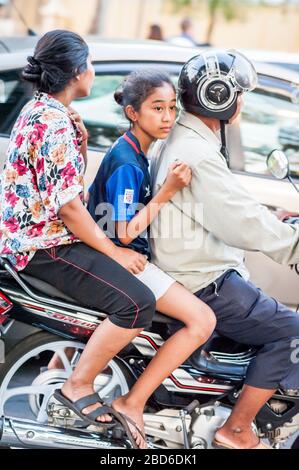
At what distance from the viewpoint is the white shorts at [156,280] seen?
12.0 feet

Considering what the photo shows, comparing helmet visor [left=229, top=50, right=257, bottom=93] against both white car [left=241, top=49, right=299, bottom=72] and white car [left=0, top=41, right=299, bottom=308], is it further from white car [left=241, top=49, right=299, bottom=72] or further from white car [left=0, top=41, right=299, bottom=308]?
white car [left=241, top=49, right=299, bottom=72]

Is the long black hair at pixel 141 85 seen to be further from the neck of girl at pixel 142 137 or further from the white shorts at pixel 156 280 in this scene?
the white shorts at pixel 156 280

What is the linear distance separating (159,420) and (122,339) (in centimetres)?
48

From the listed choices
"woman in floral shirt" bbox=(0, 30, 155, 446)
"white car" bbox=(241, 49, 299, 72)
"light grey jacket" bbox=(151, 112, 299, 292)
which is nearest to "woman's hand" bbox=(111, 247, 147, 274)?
"woman in floral shirt" bbox=(0, 30, 155, 446)

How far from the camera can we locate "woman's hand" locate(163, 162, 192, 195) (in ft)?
11.5

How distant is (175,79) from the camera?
5199mm

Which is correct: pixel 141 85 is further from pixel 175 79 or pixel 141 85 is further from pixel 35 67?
pixel 175 79

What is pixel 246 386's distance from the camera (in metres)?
3.78

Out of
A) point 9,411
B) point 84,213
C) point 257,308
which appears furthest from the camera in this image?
point 9,411

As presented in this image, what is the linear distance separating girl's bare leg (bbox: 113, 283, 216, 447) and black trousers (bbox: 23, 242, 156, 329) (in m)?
0.12

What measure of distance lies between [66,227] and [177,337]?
634 millimetres

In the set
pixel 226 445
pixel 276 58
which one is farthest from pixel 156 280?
pixel 276 58
